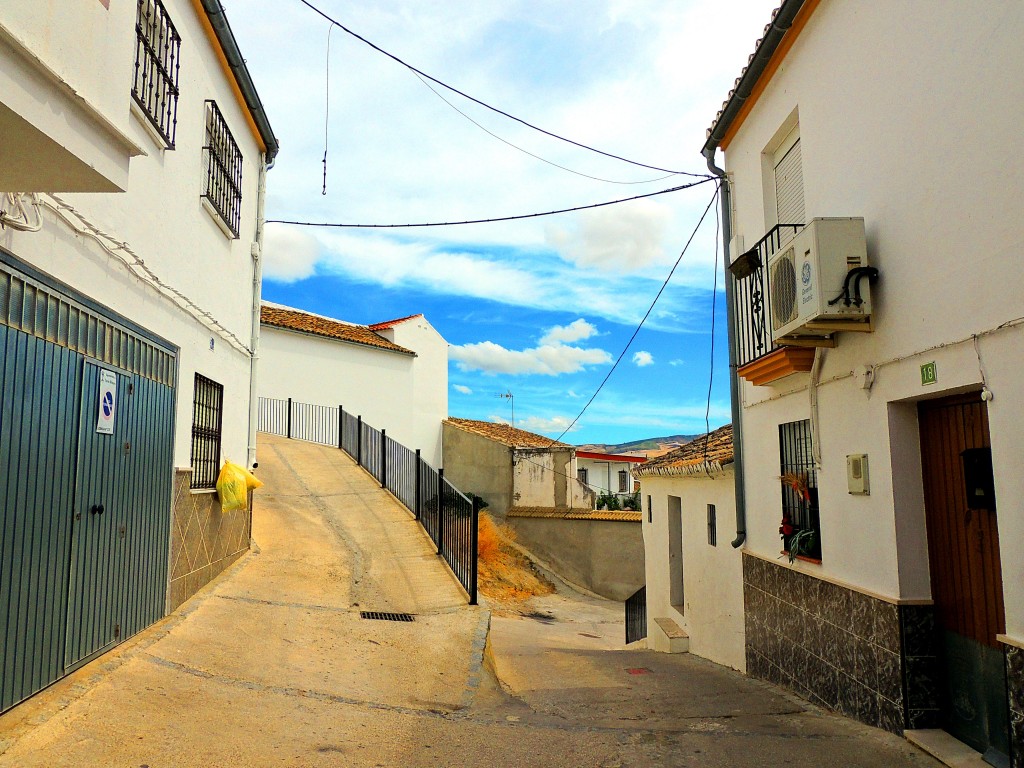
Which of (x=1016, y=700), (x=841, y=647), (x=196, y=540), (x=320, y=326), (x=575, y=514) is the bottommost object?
(x=841, y=647)

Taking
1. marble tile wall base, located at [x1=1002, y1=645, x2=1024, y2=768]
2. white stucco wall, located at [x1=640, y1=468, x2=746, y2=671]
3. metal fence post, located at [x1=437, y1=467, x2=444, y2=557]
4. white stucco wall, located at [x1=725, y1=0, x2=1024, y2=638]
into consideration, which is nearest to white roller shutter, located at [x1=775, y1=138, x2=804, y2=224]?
white stucco wall, located at [x1=725, y1=0, x2=1024, y2=638]

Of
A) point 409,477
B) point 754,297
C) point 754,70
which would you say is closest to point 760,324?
point 754,297

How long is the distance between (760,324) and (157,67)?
555cm

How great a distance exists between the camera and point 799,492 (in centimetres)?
646

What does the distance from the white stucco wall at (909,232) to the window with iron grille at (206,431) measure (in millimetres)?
5798

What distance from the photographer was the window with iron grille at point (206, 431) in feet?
25.7

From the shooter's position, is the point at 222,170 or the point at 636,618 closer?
the point at 222,170

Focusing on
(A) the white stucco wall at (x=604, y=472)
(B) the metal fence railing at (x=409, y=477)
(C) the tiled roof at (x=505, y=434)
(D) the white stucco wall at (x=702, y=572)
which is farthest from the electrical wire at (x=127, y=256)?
(A) the white stucco wall at (x=604, y=472)

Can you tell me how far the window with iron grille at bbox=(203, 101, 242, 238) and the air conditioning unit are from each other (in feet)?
18.7

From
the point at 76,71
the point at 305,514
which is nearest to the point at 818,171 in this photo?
the point at 76,71

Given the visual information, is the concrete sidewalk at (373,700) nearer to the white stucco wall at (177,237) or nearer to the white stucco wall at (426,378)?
the white stucco wall at (177,237)

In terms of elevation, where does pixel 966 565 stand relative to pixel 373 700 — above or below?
above

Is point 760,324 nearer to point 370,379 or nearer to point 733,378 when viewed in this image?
point 733,378

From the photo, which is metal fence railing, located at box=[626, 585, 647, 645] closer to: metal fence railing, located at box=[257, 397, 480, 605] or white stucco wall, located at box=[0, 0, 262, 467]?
metal fence railing, located at box=[257, 397, 480, 605]
